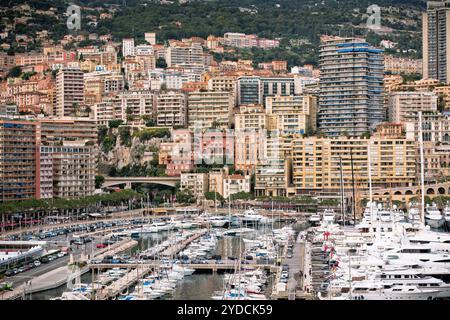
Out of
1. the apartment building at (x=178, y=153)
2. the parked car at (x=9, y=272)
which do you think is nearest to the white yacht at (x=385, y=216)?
the parked car at (x=9, y=272)

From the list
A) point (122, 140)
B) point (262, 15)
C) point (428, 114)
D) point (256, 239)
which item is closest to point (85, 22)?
point (262, 15)

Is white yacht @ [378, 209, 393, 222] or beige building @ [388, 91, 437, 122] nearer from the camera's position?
white yacht @ [378, 209, 393, 222]

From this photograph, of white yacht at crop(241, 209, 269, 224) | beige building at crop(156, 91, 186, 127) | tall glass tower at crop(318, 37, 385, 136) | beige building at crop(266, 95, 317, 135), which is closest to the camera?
white yacht at crop(241, 209, 269, 224)

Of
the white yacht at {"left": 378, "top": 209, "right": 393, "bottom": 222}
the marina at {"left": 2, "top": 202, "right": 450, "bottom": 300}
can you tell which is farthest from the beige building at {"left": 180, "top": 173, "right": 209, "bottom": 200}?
the white yacht at {"left": 378, "top": 209, "right": 393, "bottom": 222}

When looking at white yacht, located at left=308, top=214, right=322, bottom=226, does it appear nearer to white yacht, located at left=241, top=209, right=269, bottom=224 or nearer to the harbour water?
white yacht, located at left=241, top=209, right=269, bottom=224

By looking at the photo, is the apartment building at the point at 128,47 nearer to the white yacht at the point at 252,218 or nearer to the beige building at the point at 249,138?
the beige building at the point at 249,138

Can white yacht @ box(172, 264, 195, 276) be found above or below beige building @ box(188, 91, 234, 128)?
below

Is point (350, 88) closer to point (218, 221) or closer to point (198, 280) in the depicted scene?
point (218, 221)
